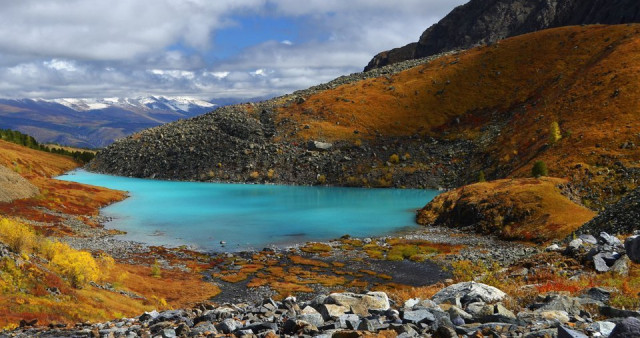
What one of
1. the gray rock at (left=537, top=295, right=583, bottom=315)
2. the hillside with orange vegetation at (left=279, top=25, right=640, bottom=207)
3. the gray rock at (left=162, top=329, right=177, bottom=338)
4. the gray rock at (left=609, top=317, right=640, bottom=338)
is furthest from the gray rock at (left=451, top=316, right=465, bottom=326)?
the hillside with orange vegetation at (left=279, top=25, right=640, bottom=207)

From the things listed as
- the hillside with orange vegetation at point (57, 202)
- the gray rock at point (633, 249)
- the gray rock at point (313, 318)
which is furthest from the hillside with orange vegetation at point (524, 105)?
the hillside with orange vegetation at point (57, 202)

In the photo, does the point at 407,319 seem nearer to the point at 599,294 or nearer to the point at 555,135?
the point at 599,294

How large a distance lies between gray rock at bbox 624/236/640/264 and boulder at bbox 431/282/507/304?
943 centimetres

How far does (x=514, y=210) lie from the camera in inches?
2472

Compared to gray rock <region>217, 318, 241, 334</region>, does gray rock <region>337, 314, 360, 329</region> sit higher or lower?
higher

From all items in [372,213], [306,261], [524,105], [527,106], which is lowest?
[306,261]

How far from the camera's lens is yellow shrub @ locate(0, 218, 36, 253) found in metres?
29.8

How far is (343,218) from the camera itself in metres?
80.1

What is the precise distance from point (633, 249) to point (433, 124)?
132 metres

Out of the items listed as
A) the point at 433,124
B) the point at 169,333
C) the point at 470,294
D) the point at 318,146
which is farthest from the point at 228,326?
the point at 433,124

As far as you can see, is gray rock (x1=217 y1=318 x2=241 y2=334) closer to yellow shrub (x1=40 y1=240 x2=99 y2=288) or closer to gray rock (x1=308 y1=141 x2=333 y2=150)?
yellow shrub (x1=40 y1=240 x2=99 y2=288)

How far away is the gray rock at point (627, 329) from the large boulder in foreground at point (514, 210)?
46.4 m

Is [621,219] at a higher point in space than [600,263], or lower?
higher

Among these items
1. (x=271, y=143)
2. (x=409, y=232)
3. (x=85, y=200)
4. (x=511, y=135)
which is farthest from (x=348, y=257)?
(x=271, y=143)
